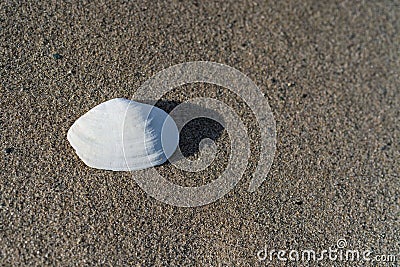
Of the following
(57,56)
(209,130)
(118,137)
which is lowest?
(118,137)

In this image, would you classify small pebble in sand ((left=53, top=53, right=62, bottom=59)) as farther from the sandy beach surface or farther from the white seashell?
the white seashell

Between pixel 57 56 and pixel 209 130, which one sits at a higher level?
pixel 209 130

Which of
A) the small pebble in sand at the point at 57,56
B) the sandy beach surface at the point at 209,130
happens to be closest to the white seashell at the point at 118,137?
the sandy beach surface at the point at 209,130

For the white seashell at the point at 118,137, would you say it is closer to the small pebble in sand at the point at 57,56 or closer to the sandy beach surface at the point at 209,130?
the sandy beach surface at the point at 209,130

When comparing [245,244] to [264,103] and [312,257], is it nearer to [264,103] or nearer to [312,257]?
[312,257]

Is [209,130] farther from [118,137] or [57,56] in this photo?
[57,56]

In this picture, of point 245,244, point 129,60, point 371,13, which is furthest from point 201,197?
point 371,13

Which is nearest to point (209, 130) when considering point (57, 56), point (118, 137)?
point (118, 137)
